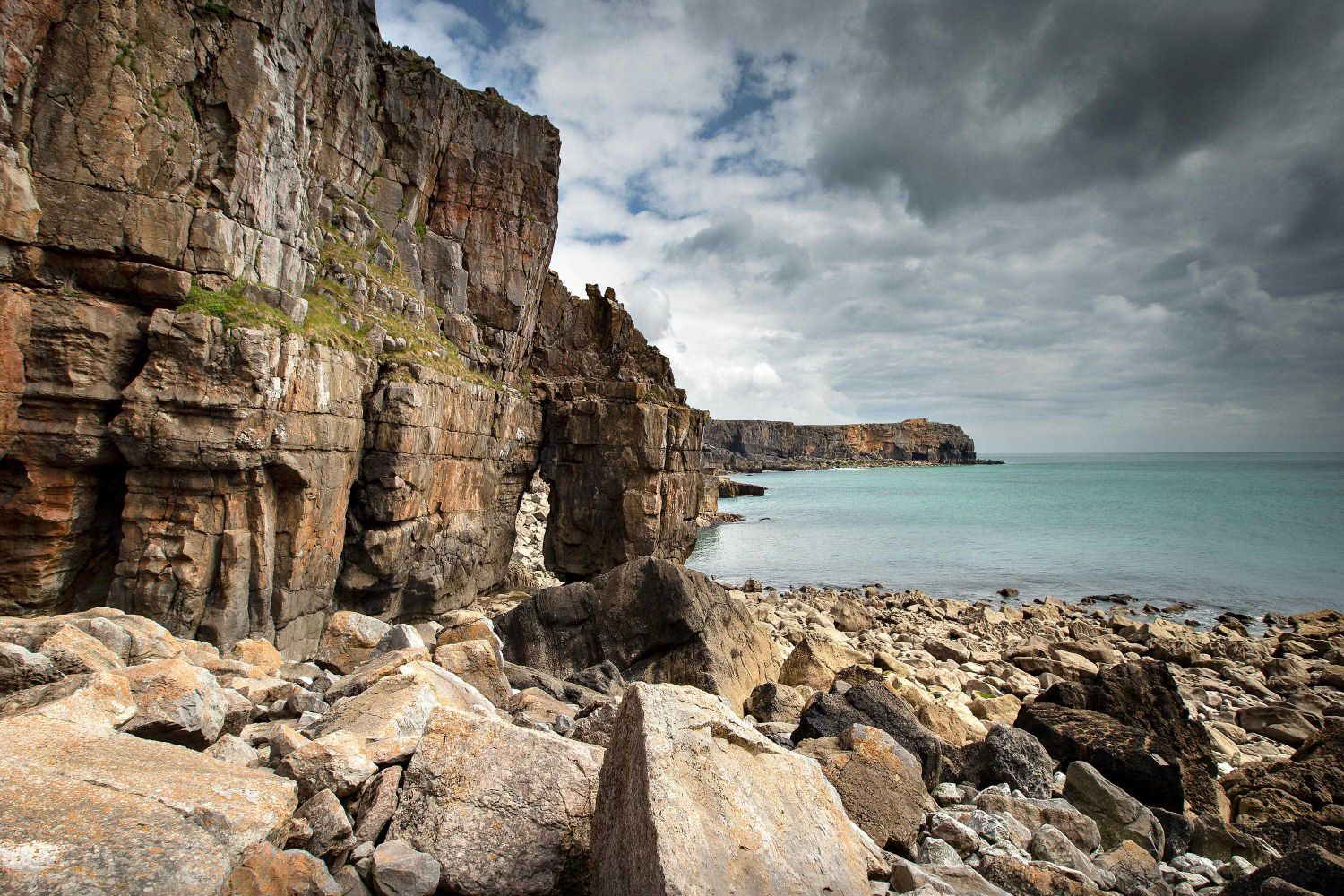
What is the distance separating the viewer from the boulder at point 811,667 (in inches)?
556

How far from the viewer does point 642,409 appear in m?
28.9

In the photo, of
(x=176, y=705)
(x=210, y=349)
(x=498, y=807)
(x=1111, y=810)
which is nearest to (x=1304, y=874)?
(x=1111, y=810)

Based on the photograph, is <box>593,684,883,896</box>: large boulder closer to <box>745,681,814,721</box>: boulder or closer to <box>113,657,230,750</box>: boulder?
<box>113,657,230,750</box>: boulder

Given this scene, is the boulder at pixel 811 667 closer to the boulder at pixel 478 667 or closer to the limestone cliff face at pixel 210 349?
the boulder at pixel 478 667

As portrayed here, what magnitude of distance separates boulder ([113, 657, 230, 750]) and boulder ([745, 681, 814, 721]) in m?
8.71

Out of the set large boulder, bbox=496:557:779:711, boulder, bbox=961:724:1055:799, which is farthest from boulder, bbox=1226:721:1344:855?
large boulder, bbox=496:557:779:711

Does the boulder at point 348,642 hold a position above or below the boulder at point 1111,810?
above

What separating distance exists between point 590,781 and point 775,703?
749 centimetres

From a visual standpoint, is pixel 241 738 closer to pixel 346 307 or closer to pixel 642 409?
pixel 346 307

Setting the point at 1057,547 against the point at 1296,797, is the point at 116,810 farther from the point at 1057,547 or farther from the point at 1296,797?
the point at 1057,547

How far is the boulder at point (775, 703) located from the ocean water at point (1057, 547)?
28.0 m

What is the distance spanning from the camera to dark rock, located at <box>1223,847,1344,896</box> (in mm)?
5805

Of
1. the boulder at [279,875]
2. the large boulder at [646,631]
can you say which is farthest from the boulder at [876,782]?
the large boulder at [646,631]

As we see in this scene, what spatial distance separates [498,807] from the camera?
4594 mm
